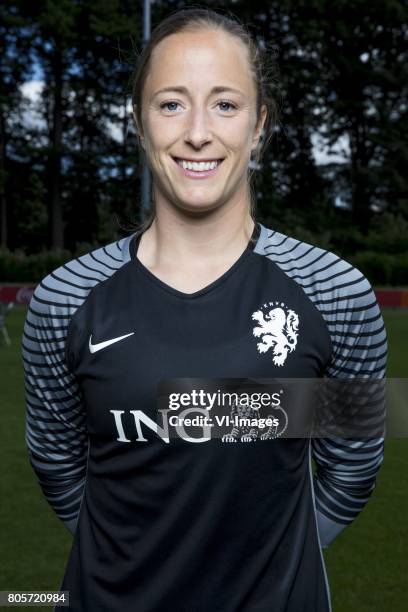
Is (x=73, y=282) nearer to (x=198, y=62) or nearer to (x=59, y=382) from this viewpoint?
(x=59, y=382)

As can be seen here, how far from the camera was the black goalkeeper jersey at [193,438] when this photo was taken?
7.70 feet

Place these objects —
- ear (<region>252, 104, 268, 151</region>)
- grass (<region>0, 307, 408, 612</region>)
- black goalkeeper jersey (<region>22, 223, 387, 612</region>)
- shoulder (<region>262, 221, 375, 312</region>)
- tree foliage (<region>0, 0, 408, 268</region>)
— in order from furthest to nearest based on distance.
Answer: tree foliage (<region>0, 0, 408, 268</region>) → grass (<region>0, 307, 408, 612</region>) → ear (<region>252, 104, 268, 151</region>) → shoulder (<region>262, 221, 375, 312</region>) → black goalkeeper jersey (<region>22, 223, 387, 612</region>)

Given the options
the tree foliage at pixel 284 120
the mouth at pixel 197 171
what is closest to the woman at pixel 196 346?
the mouth at pixel 197 171

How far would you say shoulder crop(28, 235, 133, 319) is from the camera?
8.14 ft

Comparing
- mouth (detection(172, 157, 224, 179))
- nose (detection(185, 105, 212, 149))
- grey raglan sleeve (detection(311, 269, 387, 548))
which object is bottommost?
grey raglan sleeve (detection(311, 269, 387, 548))

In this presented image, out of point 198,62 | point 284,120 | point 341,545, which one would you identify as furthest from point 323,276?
point 284,120

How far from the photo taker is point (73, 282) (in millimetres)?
2494

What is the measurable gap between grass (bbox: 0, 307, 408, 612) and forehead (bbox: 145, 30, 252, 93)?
3.99 m

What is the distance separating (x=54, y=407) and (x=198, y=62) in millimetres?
1014

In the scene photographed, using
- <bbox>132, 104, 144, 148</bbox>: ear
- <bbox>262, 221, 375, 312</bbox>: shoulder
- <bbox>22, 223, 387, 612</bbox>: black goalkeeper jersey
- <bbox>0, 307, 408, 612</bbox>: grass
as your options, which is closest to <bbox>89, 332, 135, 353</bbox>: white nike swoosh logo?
<bbox>22, 223, 387, 612</bbox>: black goalkeeper jersey

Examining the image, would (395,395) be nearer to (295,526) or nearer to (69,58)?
(295,526)

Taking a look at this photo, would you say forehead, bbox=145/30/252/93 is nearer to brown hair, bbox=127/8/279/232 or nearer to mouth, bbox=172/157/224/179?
brown hair, bbox=127/8/279/232

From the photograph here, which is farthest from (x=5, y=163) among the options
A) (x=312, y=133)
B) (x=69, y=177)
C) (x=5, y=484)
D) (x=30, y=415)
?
(x=30, y=415)

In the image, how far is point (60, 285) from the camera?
2498mm
